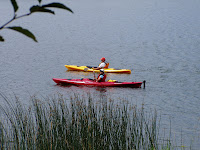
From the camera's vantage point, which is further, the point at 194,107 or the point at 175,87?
the point at 175,87

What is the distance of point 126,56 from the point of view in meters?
23.0

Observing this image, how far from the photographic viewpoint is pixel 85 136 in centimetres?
527

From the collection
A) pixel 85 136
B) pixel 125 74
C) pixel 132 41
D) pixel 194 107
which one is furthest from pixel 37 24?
pixel 85 136

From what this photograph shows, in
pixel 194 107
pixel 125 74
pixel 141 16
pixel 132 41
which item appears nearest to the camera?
pixel 194 107

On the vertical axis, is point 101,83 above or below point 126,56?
below

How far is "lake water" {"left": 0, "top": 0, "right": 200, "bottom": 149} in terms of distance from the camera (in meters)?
14.0

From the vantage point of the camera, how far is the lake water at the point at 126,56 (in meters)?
14.0

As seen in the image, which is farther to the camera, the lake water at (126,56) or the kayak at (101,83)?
the kayak at (101,83)

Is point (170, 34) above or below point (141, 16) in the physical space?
below

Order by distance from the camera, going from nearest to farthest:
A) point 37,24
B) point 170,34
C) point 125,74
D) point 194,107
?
point 194,107 < point 125,74 < point 170,34 < point 37,24

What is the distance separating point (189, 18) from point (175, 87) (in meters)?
22.7

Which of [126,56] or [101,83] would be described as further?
[126,56]

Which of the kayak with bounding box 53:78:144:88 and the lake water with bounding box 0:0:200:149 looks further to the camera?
the kayak with bounding box 53:78:144:88

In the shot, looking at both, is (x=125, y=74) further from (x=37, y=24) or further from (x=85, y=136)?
(x=37, y=24)
